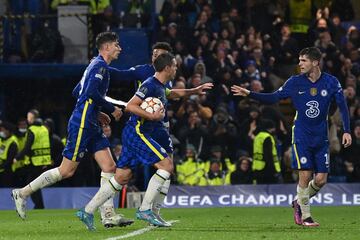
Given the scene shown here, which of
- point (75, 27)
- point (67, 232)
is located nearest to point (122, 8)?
point (75, 27)

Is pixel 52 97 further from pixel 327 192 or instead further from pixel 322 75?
pixel 322 75

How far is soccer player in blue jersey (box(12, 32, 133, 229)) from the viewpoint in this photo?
13.9 meters

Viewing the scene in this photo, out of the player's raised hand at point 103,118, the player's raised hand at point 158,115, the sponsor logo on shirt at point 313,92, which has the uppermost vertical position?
the sponsor logo on shirt at point 313,92

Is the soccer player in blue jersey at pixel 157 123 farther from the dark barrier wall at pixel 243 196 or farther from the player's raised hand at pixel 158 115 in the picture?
the dark barrier wall at pixel 243 196

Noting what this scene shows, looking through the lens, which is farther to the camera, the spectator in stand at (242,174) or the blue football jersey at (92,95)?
the spectator in stand at (242,174)

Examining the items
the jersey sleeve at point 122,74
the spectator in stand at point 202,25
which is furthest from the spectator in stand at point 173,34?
the jersey sleeve at point 122,74

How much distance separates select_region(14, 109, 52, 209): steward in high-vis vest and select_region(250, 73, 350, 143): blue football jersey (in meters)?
7.67

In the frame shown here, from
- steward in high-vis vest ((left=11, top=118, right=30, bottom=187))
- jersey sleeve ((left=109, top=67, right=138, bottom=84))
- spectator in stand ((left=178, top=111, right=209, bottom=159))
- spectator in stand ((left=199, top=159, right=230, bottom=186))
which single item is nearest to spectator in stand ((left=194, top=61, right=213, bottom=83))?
spectator in stand ((left=178, top=111, right=209, bottom=159))

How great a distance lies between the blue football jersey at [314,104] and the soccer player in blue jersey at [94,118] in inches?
77.9

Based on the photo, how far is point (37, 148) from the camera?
2188 cm

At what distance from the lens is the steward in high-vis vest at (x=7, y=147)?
74.7 feet

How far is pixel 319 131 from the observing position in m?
14.8

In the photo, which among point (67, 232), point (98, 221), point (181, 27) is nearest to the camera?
point (67, 232)

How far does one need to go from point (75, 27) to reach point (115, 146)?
525cm
